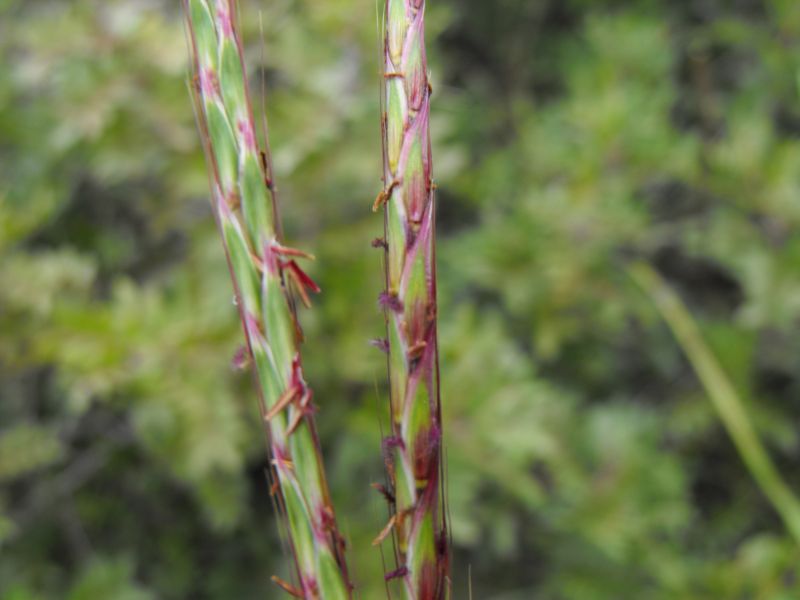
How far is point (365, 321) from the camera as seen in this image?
172cm

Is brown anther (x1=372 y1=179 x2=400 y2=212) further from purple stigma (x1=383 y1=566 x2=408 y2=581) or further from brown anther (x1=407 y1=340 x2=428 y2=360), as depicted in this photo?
purple stigma (x1=383 y1=566 x2=408 y2=581)

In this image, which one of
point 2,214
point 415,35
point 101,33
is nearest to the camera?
point 415,35

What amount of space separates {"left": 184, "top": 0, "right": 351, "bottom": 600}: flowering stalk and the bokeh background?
38.5 inches

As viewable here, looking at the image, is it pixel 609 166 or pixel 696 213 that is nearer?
pixel 609 166

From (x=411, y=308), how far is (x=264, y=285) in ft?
0.29

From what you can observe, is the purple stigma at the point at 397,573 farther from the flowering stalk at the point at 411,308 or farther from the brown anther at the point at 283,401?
the brown anther at the point at 283,401

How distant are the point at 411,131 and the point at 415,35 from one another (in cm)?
5

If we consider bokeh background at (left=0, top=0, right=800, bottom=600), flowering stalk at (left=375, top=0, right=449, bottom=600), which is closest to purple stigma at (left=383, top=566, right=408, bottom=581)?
flowering stalk at (left=375, top=0, right=449, bottom=600)

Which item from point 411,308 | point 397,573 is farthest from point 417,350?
point 397,573

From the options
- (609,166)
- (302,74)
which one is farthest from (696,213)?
(302,74)

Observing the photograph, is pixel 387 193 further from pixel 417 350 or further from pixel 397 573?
pixel 397 573

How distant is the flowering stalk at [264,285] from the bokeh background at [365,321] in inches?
38.5

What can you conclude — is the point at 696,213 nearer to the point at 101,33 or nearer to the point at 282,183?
the point at 282,183

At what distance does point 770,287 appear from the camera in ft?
5.95
